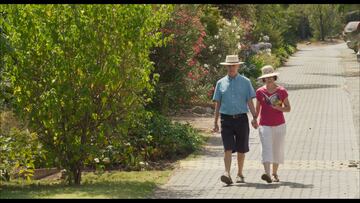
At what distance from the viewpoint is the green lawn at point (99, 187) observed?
31.1ft

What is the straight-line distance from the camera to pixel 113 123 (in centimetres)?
1089

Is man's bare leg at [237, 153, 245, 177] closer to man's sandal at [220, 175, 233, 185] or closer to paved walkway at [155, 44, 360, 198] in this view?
paved walkway at [155, 44, 360, 198]

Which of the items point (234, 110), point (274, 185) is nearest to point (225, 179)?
point (274, 185)

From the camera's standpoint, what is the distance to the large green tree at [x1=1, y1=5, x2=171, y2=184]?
10250mm

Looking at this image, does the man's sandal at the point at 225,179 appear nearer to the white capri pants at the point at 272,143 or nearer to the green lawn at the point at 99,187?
the white capri pants at the point at 272,143

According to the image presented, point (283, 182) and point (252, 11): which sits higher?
point (252, 11)

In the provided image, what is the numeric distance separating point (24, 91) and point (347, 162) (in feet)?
17.2

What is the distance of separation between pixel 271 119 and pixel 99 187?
2.49 meters

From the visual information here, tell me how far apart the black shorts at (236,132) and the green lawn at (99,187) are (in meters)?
1.08

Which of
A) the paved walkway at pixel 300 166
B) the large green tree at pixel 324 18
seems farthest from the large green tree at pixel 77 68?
the large green tree at pixel 324 18

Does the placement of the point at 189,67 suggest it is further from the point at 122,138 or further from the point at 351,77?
the point at 351,77

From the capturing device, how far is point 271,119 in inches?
429

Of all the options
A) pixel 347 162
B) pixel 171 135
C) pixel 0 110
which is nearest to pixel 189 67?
pixel 171 135
